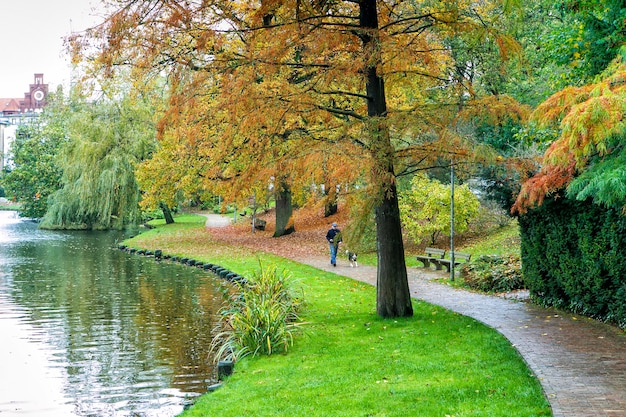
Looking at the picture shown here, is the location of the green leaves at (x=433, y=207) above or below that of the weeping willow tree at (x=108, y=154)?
below

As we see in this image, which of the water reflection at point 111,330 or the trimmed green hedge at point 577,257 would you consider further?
the trimmed green hedge at point 577,257

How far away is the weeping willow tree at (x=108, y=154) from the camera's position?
3956cm

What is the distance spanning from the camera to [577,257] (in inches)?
489

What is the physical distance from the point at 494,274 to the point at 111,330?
8.93 meters

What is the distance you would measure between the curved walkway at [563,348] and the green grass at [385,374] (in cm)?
24

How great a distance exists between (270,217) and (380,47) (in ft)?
115

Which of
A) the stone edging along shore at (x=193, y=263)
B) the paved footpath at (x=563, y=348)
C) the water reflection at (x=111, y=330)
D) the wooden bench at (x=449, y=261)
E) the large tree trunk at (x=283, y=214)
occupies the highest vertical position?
the large tree trunk at (x=283, y=214)

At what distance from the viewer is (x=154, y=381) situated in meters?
10.5

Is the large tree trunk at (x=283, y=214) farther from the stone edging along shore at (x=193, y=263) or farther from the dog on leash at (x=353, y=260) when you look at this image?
the dog on leash at (x=353, y=260)

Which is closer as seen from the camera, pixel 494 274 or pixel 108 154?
pixel 494 274

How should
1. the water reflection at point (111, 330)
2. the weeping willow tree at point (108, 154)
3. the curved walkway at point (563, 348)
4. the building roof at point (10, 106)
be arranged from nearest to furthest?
1. the curved walkway at point (563, 348)
2. the water reflection at point (111, 330)
3. the weeping willow tree at point (108, 154)
4. the building roof at point (10, 106)

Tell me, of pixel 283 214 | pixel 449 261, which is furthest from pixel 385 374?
pixel 283 214

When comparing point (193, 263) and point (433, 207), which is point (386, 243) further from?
point (193, 263)

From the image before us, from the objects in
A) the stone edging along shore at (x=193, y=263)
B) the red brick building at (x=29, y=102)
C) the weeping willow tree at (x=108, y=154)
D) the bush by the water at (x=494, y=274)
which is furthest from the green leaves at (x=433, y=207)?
the red brick building at (x=29, y=102)
